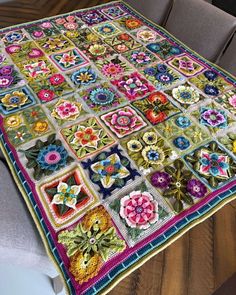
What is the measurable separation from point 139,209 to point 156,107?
426 millimetres

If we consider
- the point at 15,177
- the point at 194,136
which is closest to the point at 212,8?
the point at 194,136

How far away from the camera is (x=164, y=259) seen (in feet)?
4.00

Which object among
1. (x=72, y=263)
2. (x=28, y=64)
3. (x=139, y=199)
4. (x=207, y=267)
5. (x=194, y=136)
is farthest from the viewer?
(x=207, y=267)

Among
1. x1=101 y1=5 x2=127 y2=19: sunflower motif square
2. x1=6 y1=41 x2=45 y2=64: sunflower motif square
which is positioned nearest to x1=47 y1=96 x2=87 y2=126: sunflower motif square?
→ x1=6 y1=41 x2=45 y2=64: sunflower motif square

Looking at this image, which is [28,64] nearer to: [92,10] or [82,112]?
[82,112]

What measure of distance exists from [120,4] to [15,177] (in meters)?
1.26

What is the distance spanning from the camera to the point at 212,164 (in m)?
0.82

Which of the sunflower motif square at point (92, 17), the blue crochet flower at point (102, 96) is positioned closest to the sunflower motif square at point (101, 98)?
the blue crochet flower at point (102, 96)

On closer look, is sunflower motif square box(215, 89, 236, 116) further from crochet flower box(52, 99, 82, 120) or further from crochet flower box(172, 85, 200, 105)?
crochet flower box(52, 99, 82, 120)

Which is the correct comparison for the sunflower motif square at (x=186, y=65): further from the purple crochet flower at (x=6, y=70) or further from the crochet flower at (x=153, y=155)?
the purple crochet flower at (x=6, y=70)

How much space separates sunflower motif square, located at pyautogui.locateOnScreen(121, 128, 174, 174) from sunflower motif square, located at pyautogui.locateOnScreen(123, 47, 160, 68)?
41 centimetres

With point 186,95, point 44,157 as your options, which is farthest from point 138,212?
point 186,95

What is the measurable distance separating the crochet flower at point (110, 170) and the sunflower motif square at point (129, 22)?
0.85m

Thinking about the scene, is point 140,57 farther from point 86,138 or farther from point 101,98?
point 86,138
